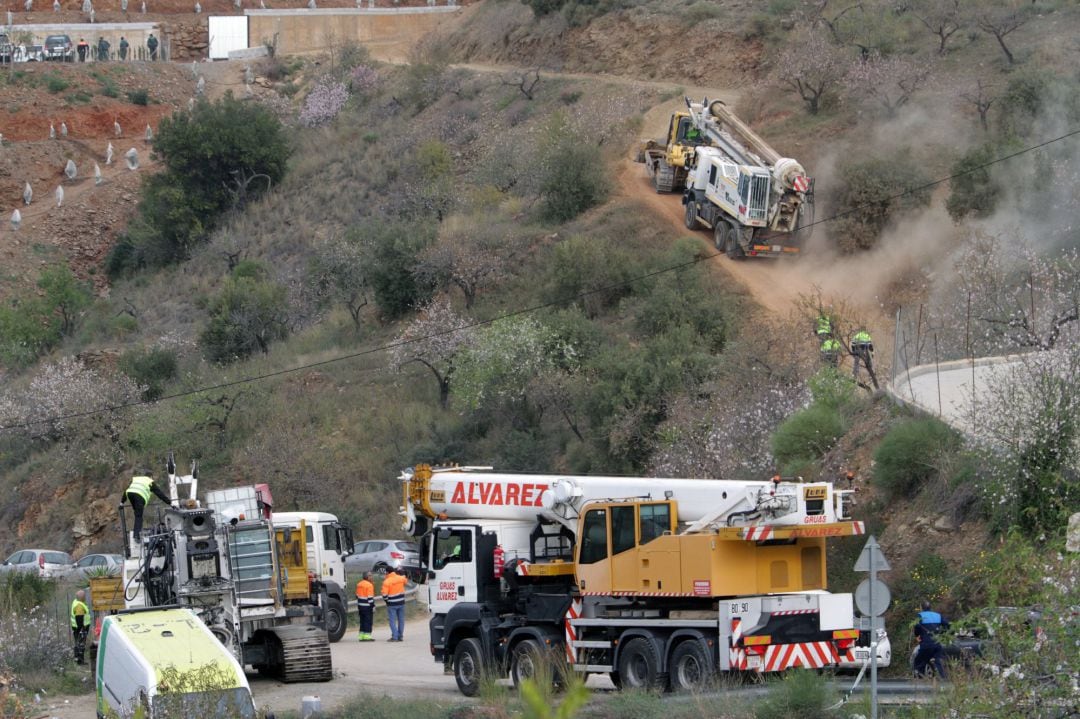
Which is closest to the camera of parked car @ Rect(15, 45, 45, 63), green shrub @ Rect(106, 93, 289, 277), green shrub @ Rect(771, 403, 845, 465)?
green shrub @ Rect(771, 403, 845, 465)

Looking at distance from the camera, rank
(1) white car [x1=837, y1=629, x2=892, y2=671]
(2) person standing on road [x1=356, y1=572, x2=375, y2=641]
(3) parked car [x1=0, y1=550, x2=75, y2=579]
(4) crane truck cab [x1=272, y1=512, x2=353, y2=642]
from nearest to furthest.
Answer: (1) white car [x1=837, y1=629, x2=892, y2=671] → (2) person standing on road [x1=356, y1=572, x2=375, y2=641] → (4) crane truck cab [x1=272, y1=512, x2=353, y2=642] → (3) parked car [x1=0, y1=550, x2=75, y2=579]

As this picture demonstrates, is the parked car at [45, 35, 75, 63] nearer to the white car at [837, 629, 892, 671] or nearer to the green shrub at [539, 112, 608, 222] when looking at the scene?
the green shrub at [539, 112, 608, 222]

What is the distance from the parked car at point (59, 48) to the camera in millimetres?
83000

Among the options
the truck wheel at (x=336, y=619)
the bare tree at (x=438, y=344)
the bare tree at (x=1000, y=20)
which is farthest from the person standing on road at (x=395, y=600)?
the bare tree at (x=1000, y=20)

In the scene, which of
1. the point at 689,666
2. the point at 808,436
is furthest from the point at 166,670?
the point at 808,436

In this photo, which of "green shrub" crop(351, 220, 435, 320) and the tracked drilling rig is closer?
the tracked drilling rig

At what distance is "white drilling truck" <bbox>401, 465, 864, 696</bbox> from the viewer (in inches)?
703

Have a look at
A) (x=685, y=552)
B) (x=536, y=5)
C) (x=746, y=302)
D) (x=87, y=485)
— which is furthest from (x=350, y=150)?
(x=685, y=552)

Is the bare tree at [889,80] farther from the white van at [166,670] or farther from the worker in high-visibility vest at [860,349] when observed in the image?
the white van at [166,670]

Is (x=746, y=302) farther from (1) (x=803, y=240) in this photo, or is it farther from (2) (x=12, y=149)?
(2) (x=12, y=149)

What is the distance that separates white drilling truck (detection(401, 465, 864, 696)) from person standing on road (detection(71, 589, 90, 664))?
22.2 feet

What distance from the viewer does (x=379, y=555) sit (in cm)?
3656

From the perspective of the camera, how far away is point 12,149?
74.6m

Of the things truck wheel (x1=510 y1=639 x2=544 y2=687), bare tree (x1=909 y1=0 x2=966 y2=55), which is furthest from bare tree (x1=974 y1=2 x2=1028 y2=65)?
truck wheel (x1=510 y1=639 x2=544 y2=687)
